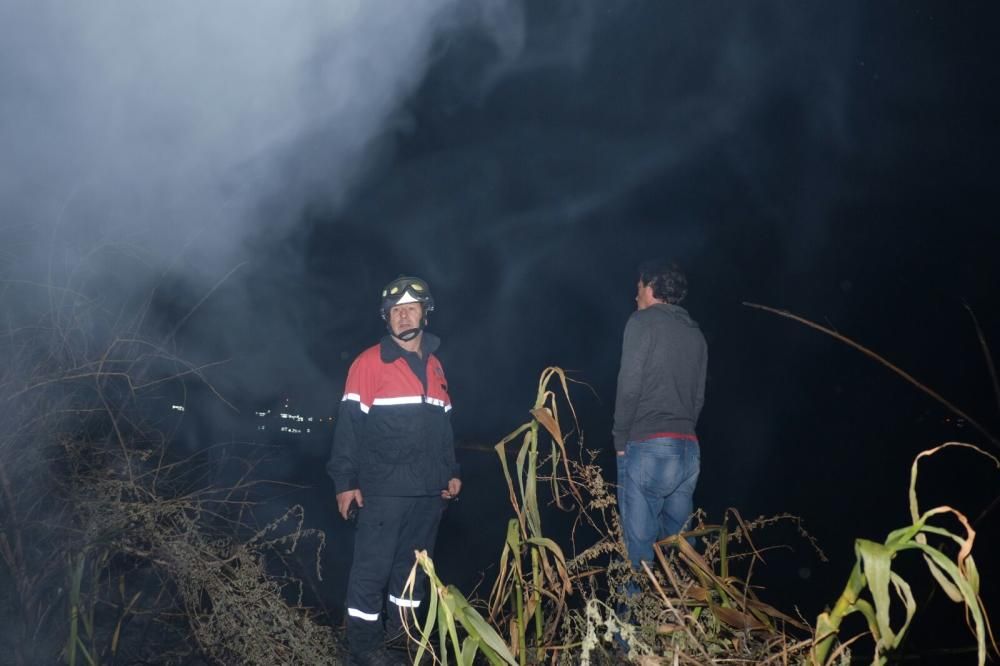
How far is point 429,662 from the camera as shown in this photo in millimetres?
3371

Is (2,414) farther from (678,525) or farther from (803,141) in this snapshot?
(803,141)

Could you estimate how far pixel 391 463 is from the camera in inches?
156

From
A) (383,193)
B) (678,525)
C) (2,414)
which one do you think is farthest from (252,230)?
(383,193)

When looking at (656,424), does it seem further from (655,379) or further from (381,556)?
(381,556)

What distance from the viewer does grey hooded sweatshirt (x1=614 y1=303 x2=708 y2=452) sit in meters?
3.75

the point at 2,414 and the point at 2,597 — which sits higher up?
the point at 2,414

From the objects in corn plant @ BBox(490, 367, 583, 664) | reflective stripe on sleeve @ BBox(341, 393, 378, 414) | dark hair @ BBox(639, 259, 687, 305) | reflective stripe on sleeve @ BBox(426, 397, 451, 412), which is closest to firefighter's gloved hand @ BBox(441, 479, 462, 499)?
reflective stripe on sleeve @ BBox(426, 397, 451, 412)

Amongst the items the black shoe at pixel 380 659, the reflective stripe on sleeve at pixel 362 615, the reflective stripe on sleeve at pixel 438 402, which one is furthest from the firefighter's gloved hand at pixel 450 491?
the black shoe at pixel 380 659

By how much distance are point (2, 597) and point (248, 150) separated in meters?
1.93

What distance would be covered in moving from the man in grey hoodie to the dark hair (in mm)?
79

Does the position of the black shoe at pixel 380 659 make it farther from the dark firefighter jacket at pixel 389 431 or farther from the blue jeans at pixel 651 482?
the blue jeans at pixel 651 482

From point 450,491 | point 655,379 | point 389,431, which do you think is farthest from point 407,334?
point 655,379

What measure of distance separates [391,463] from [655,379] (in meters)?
1.35

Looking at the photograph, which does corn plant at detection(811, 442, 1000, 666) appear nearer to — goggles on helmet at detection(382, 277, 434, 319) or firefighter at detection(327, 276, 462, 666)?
firefighter at detection(327, 276, 462, 666)
